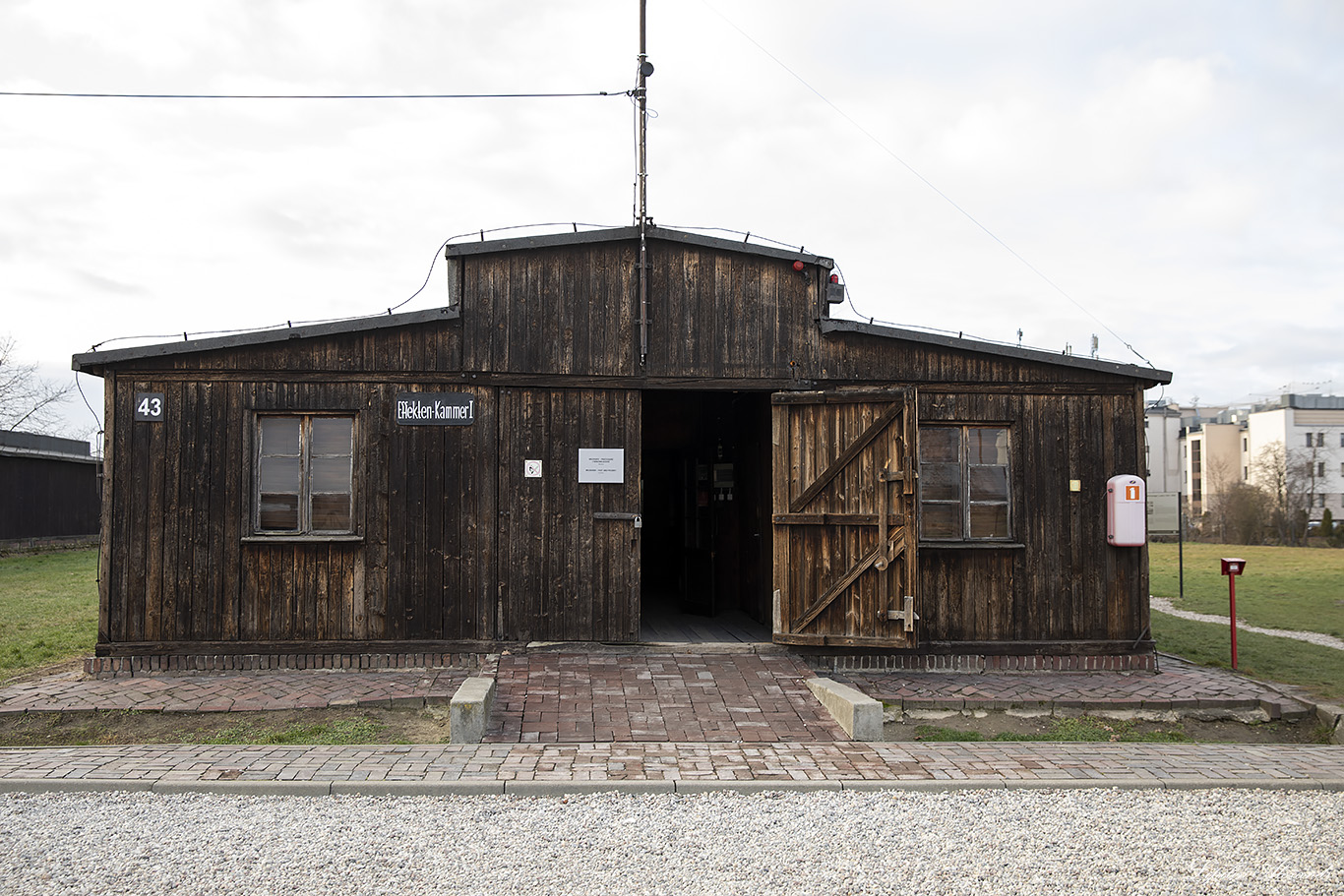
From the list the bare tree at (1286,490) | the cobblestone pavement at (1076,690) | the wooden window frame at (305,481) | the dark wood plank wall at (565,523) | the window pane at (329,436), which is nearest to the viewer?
the cobblestone pavement at (1076,690)

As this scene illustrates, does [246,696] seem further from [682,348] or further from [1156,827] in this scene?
[1156,827]

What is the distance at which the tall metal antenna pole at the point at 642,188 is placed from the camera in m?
8.91

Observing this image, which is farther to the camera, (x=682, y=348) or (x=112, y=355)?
(x=682, y=348)

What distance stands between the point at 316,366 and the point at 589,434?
259cm

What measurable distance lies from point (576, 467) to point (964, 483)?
12.5 ft

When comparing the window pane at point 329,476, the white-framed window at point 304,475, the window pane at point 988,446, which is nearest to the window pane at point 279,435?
the white-framed window at point 304,475

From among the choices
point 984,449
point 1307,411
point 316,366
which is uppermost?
point 1307,411

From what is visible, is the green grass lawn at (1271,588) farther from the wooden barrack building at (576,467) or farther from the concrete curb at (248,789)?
the concrete curb at (248,789)

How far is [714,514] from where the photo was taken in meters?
12.4

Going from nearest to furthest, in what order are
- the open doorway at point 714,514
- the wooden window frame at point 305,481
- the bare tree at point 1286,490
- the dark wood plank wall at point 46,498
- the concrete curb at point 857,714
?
the concrete curb at point 857,714 → the wooden window frame at point 305,481 → the open doorway at point 714,514 → the dark wood plank wall at point 46,498 → the bare tree at point 1286,490

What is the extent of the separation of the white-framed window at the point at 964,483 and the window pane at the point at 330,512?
5531 millimetres

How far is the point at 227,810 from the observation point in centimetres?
513

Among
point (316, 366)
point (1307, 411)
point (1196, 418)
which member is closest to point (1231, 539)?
point (1307, 411)

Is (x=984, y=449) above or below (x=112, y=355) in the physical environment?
below
